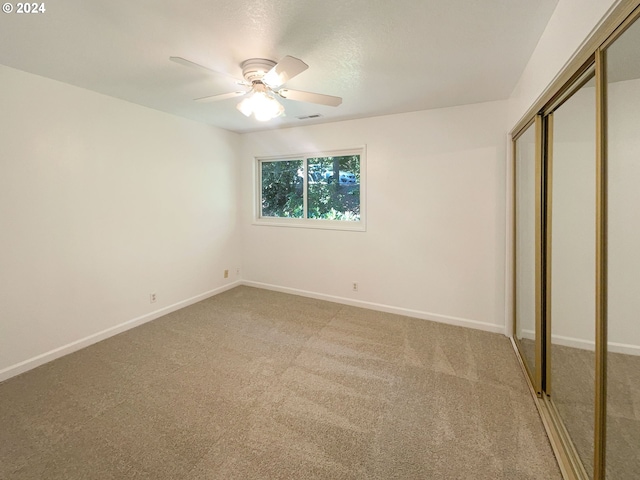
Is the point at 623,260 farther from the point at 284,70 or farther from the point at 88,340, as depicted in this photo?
the point at 88,340

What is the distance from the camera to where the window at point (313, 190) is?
3.74m

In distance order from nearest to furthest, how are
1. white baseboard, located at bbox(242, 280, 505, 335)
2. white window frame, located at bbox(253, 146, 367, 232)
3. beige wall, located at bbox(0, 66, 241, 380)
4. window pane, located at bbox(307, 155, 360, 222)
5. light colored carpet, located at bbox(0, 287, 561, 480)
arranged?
light colored carpet, located at bbox(0, 287, 561, 480) < beige wall, located at bbox(0, 66, 241, 380) < white baseboard, located at bbox(242, 280, 505, 335) < white window frame, located at bbox(253, 146, 367, 232) < window pane, located at bbox(307, 155, 360, 222)

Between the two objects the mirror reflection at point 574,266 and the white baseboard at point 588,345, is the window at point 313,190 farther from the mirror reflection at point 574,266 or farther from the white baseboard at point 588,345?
the white baseboard at point 588,345

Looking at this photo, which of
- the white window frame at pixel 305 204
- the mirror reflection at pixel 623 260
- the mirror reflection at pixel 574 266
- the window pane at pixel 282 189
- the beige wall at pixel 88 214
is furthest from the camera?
the window pane at pixel 282 189

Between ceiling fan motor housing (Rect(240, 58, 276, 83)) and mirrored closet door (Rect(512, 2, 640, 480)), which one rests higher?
ceiling fan motor housing (Rect(240, 58, 276, 83))

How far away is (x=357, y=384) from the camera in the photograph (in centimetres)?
213

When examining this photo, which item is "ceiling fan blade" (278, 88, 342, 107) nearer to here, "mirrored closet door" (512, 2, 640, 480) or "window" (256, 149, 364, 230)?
"mirrored closet door" (512, 2, 640, 480)

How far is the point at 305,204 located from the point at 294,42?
8.07 ft

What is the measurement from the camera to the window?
12.3 feet

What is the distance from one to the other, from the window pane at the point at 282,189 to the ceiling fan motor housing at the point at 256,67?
2.14m

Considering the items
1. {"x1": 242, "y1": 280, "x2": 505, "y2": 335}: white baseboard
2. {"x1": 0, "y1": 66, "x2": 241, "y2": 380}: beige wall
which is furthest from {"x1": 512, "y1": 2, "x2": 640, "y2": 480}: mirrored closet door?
{"x1": 0, "y1": 66, "x2": 241, "y2": 380}: beige wall

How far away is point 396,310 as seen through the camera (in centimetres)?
345

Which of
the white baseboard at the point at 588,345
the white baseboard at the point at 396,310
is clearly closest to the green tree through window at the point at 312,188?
the white baseboard at the point at 396,310

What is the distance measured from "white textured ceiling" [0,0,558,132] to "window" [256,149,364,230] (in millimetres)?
1191
